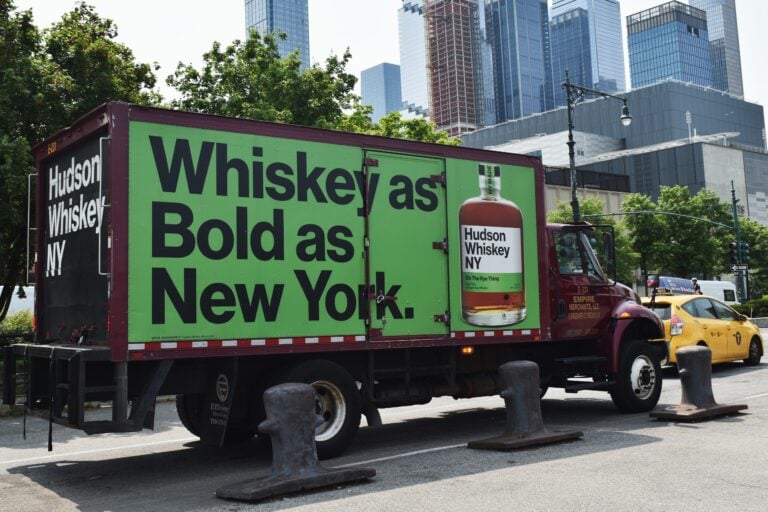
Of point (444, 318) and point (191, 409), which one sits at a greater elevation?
point (444, 318)

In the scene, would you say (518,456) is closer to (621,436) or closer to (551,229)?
(621,436)

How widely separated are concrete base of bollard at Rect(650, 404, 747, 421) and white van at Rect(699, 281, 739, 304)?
35.0 metres

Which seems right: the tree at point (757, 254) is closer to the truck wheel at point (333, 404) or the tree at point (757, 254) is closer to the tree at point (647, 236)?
the tree at point (647, 236)

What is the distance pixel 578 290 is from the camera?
436 inches

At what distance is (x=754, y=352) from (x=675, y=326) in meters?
3.32

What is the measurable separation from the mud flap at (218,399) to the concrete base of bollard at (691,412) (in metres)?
5.63

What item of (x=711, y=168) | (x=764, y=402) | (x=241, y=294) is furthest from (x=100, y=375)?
(x=711, y=168)

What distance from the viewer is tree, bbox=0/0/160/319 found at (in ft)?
51.4

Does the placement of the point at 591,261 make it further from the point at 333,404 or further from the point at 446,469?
the point at 446,469

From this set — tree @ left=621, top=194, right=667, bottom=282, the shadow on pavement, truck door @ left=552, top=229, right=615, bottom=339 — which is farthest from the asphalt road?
tree @ left=621, top=194, right=667, bottom=282

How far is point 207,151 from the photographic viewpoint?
25.9 feet

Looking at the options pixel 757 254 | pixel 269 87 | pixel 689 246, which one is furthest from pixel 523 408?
pixel 757 254

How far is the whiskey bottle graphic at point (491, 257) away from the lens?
9.69 metres

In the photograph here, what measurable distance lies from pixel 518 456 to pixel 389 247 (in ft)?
8.86
